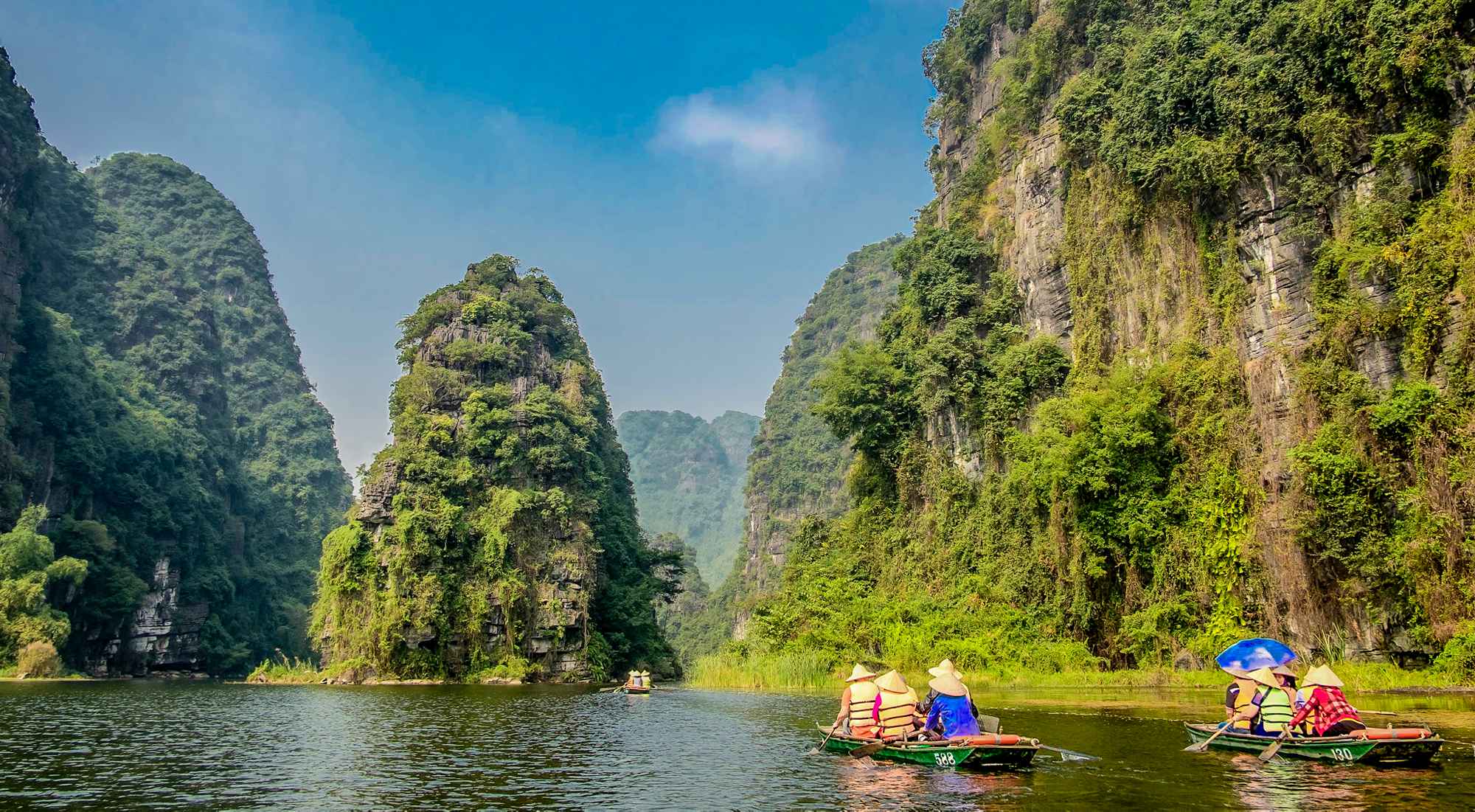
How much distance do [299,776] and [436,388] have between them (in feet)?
118

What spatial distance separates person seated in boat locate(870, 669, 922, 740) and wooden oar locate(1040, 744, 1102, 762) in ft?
5.33

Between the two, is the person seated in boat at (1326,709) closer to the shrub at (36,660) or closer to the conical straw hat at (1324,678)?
the conical straw hat at (1324,678)

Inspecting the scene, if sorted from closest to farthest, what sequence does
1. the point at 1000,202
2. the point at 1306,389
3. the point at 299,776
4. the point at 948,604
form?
1. the point at 299,776
2. the point at 1306,389
3. the point at 948,604
4. the point at 1000,202

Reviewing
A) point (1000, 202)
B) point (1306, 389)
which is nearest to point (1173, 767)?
point (1306, 389)

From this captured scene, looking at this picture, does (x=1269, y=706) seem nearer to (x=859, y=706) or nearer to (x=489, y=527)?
(x=859, y=706)

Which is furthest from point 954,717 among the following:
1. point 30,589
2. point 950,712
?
point 30,589

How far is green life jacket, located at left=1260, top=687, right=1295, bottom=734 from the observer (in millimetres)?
11312

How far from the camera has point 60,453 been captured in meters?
53.5

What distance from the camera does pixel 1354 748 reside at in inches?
401

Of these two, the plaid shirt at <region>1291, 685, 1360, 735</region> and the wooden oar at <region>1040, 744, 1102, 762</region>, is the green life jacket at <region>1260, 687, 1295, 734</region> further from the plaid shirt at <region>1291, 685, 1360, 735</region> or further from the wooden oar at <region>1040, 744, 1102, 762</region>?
the wooden oar at <region>1040, 744, 1102, 762</region>

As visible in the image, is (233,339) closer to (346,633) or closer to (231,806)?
(346,633)

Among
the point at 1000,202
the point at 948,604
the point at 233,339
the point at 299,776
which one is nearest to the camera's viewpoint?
the point at 299,776

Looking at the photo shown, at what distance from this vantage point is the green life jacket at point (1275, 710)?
37.1 feet

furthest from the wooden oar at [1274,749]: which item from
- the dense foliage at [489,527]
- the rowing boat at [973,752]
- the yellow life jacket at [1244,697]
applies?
the dense foliage at [489,527]
